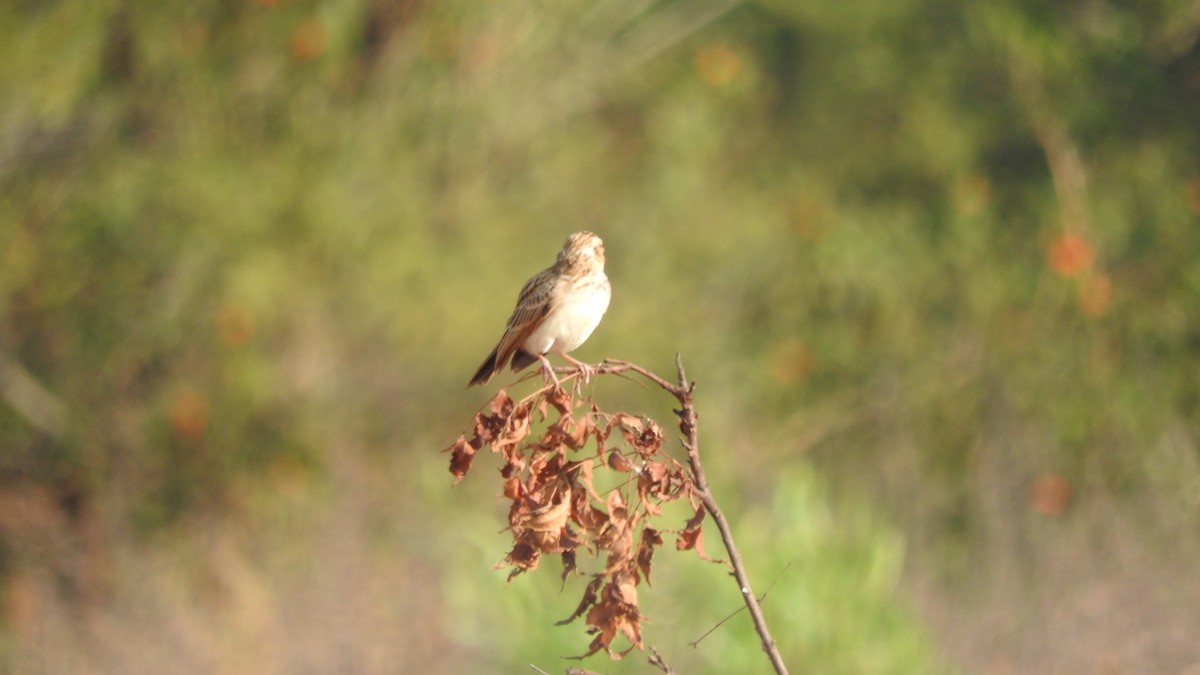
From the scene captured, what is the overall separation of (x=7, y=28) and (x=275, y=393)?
2.26 meters

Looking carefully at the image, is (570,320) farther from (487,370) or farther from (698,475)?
(698,475)

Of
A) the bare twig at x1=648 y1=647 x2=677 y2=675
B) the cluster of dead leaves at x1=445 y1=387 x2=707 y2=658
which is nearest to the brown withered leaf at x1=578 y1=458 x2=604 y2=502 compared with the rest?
the cluster of dead leaves at x1=445 y1=387 x2=707 y2=658

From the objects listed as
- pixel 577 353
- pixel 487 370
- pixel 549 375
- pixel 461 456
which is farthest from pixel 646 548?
pixel 577 353

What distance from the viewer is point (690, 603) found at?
541cm

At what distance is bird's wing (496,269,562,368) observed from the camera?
3141 mm

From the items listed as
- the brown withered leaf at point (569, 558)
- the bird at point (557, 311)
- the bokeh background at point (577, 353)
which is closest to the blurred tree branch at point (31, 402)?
the bokeh background at point (577, 353)

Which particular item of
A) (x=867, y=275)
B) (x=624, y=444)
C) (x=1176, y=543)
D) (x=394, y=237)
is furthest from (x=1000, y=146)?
(x=624, y=444)

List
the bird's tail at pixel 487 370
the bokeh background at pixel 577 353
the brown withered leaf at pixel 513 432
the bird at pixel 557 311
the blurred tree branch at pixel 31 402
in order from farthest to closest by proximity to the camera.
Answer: the blurred tree branch at pixel 31 402 → the bokeh background at pixel 577 353 → the bird at pixel 557 311 → the bird's tail at pixel 487 370 → the brown withered leaf at pixel 513 432

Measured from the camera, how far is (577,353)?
9.04 metres

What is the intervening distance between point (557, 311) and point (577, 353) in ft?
19.3

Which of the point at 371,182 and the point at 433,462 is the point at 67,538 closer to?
the point at 433,462

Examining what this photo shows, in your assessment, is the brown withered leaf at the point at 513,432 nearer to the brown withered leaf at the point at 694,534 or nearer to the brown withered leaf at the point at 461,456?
the brown withered leaf at the point at 461,456

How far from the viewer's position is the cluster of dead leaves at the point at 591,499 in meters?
2.08

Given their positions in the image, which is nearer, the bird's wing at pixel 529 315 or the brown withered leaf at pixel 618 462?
the brown withered leaf at pixel 618 462
